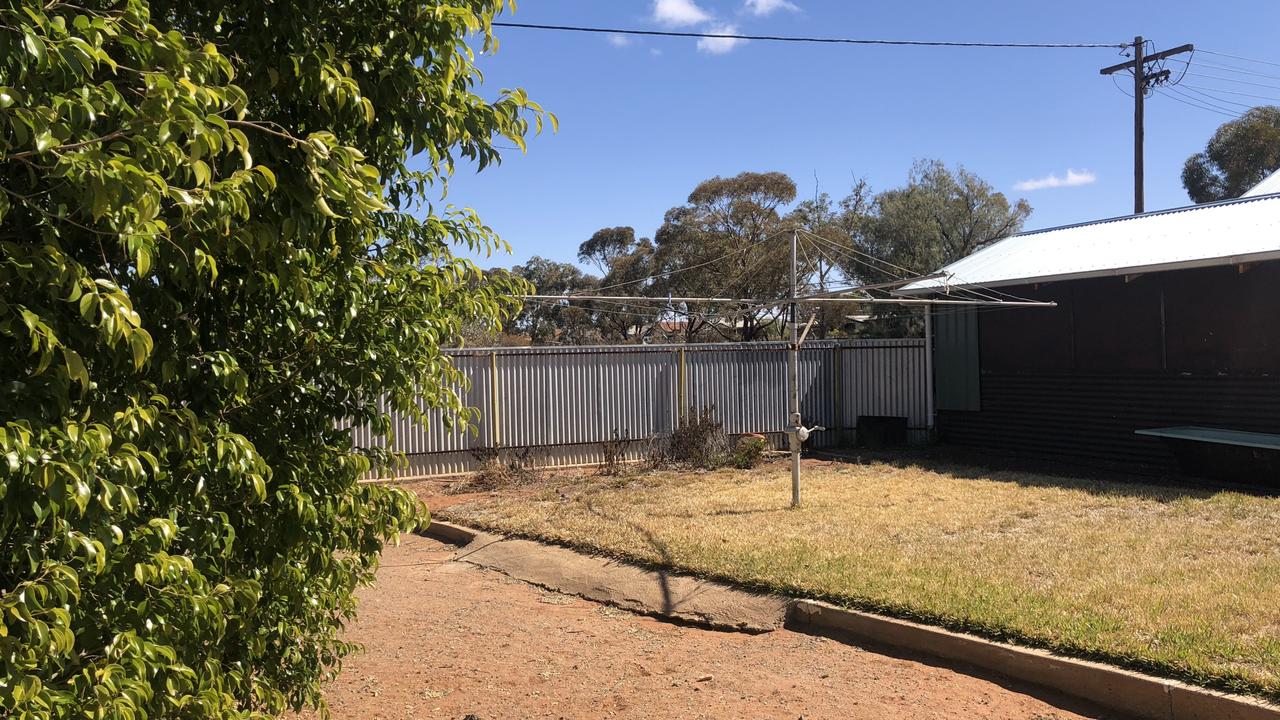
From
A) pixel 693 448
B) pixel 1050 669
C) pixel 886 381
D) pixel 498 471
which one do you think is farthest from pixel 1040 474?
pixel 1050 669

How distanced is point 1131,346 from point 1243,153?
28437mm

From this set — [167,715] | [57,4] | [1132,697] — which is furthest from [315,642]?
[1132,697]

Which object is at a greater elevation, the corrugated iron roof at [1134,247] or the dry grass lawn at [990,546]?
the corrugated iron roof at [1134,247]

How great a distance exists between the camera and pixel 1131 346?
1370 centimetres

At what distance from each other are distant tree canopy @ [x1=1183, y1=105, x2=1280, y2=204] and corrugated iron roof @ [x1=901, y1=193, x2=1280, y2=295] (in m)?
23.1

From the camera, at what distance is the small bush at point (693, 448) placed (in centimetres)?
1450

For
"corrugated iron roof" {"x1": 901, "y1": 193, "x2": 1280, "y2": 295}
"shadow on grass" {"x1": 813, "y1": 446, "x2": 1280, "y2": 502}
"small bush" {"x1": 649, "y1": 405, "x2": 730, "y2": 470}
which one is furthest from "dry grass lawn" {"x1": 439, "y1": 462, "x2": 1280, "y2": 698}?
"corrugated iron roof" {"x1": 901, "y1": 193, "x2": 1280, "y2": 295}

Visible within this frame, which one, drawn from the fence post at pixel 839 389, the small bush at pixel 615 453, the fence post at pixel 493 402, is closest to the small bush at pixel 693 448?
the small bush at pixel 615 453

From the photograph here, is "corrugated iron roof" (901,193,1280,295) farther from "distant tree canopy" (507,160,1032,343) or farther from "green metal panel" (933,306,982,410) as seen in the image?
"distant tree canopy" (507,160,1032,343)

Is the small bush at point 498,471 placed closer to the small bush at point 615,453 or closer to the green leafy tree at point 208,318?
the small bush at point 615,453

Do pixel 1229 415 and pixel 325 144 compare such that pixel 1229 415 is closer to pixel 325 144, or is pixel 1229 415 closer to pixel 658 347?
pixel 658 347

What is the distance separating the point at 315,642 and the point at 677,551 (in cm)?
452

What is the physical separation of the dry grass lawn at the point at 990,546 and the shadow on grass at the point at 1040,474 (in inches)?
3.5

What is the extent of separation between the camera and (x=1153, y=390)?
13461 mm
